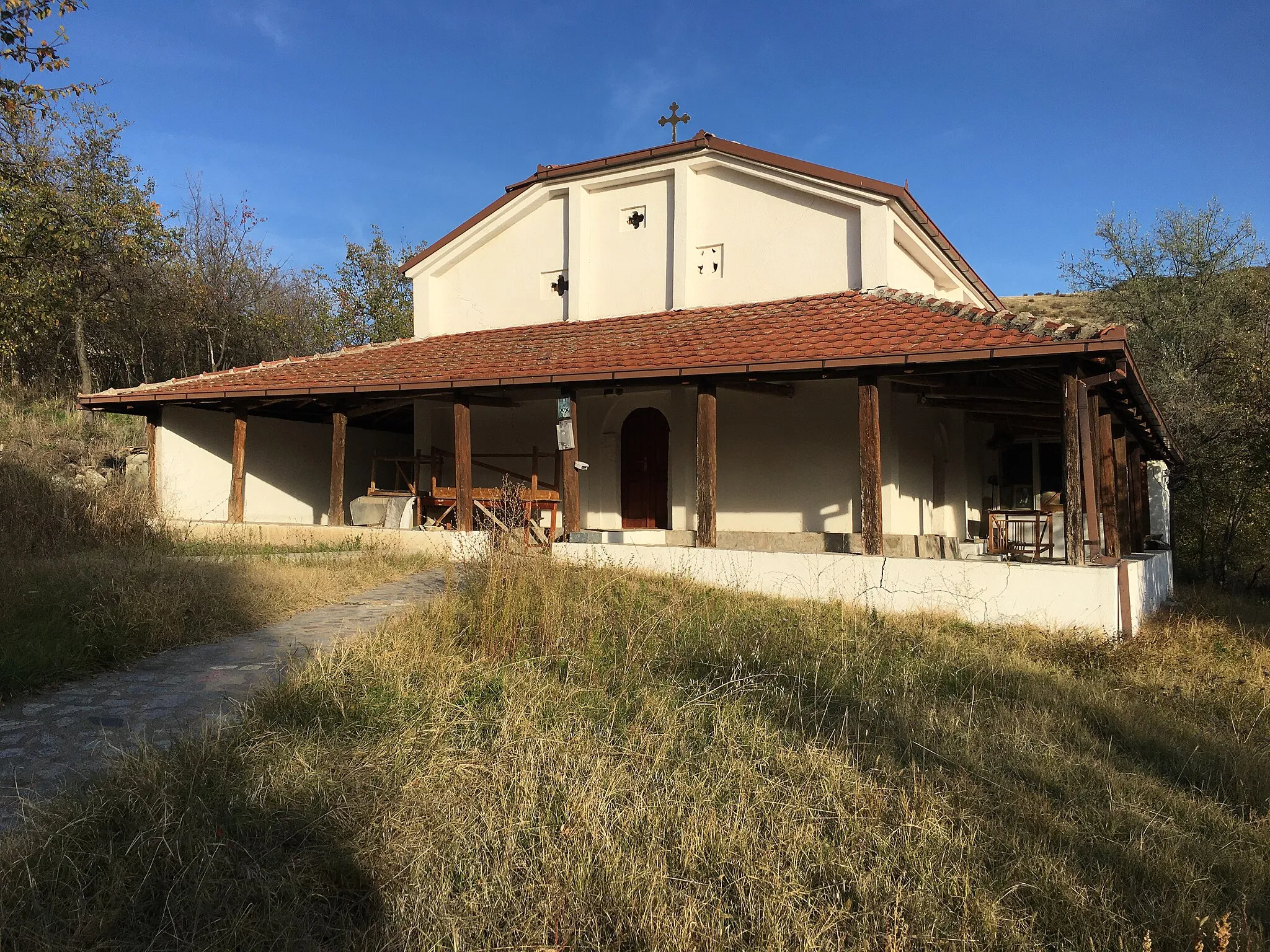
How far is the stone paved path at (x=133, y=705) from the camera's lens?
378 centimetres

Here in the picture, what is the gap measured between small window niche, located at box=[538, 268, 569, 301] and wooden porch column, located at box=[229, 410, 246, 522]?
534 centimetres

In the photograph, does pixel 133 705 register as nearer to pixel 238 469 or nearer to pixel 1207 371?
pixel 238 469

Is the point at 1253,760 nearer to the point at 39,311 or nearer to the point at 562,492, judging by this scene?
the point at 562,492

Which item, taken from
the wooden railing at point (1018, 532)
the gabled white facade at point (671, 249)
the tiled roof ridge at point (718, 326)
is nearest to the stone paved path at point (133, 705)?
the tiled roof ridge at point (718, 326)

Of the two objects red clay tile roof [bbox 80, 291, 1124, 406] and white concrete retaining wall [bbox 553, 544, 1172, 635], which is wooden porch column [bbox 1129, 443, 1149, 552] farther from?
red clay tile roof [bbox 80, 291, 1124, 406]

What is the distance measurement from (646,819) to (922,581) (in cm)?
608

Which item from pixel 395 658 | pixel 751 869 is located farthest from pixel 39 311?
pixel 751 869

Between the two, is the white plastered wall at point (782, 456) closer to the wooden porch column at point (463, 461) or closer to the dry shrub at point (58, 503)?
the wooden porch column at point (463, 461)

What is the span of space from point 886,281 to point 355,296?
82.2 ft

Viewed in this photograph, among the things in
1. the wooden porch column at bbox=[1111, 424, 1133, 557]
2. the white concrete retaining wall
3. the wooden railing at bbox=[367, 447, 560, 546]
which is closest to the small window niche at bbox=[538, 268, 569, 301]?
the wooden railing at bbox=[367, 447, 560, 546]

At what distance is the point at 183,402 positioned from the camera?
12984 millimetres

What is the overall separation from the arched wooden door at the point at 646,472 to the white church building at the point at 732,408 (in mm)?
41

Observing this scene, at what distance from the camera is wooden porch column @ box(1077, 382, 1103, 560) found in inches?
323

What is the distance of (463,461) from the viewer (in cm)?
1166
